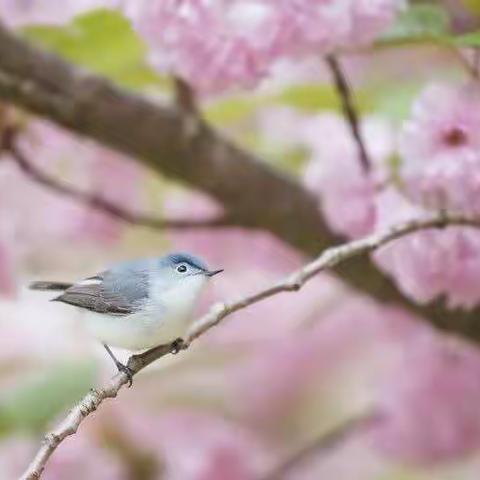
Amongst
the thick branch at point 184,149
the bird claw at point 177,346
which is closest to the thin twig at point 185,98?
the thick branch at point 184,149

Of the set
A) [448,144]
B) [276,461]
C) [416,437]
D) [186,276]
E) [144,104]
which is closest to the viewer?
[186,276]

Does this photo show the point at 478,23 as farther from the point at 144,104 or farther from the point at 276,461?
the point at 276,461

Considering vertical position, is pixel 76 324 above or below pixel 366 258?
above

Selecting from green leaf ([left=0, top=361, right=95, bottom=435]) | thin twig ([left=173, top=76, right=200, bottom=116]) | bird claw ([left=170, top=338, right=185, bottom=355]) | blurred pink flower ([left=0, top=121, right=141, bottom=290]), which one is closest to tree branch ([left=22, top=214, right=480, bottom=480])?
bird claw ([left=170, top=338, right=185, bottom=355])

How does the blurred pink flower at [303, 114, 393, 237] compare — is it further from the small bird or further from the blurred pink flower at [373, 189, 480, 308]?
the small bird

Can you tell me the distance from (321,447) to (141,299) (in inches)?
22.0

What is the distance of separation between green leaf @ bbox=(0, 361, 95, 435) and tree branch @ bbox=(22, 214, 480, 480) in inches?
13.1

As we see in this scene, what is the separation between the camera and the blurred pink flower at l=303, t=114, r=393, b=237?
74cm

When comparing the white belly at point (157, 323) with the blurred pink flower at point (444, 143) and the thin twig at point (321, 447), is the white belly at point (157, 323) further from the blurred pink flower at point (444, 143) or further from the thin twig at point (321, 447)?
the thin twig at point (321, 447)

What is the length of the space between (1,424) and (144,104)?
0.24 meters

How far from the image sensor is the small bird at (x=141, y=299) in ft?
1.64

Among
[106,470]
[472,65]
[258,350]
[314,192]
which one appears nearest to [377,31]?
[472,65]

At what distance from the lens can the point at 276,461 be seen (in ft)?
3.98

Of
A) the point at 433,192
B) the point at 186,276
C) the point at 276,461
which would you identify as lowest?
the point at 186,276
